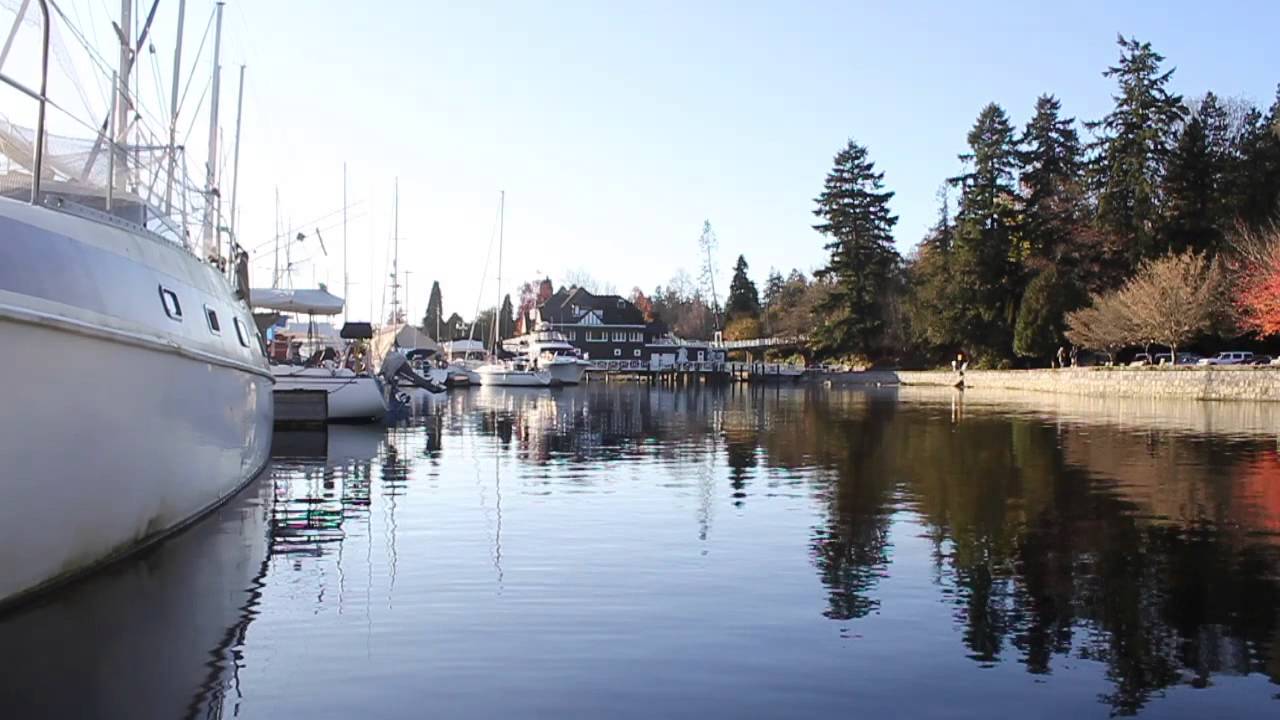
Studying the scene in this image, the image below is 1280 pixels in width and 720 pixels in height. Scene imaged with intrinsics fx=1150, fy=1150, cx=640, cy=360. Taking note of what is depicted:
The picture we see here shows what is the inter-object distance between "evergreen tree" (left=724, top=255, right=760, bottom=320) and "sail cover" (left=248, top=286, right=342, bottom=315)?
324 ft

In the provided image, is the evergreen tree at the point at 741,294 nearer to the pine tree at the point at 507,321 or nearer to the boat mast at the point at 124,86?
the pine tree at the point at 507,321

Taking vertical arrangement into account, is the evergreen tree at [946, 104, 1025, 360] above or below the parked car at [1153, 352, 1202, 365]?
above

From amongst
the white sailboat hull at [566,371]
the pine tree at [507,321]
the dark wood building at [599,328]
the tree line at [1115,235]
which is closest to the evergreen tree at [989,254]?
the tree line at [1115,235]

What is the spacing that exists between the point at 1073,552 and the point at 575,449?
1283 centimetres

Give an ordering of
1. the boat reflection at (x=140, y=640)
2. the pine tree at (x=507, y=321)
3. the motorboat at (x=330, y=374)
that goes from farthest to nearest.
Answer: the pine tree at (x=507, y=321), the motorboat at (x=330, y=374), the boat reflection at (x=140, y=640)

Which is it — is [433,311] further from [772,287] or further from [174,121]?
[174,121]

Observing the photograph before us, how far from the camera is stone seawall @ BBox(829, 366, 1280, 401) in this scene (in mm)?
42531

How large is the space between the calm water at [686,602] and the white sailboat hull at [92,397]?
0.37 metres

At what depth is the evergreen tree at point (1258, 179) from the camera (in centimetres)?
5972

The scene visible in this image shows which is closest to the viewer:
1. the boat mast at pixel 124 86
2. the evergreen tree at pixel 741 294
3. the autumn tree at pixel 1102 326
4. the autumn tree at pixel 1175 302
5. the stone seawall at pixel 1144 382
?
the boat mast at pixel 124 86

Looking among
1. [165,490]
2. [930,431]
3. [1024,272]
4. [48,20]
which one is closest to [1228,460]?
[930,431]

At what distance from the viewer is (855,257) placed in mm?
82938

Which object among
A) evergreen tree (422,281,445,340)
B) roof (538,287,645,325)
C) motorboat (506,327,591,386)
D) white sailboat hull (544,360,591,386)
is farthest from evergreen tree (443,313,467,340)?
white sailboat hull (544,360,591,386)

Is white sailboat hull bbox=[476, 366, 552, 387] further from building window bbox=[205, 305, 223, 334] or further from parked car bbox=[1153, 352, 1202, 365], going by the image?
building window bbox=[205, 305, 223, 334]
